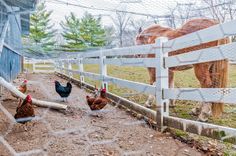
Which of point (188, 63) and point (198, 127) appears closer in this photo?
point (198, 127)

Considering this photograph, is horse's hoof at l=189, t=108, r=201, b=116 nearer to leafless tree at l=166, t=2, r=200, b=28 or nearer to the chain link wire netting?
the chain link wire netting

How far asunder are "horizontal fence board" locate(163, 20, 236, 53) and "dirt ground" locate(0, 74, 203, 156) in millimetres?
741

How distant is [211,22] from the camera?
2.72 metres

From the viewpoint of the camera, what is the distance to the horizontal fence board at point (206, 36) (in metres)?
1.73

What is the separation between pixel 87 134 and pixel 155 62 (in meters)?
0.93

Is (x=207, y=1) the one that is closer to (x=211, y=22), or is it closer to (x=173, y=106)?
(x=211, y=22)

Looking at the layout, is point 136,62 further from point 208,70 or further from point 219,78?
point 219,78

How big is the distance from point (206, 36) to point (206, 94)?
40 cm

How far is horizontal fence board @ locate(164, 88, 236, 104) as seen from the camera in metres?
1.77

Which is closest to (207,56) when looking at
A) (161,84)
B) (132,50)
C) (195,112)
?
(161,84)

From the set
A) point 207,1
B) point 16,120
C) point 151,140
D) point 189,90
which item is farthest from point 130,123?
point 207,1

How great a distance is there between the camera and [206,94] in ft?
6.56

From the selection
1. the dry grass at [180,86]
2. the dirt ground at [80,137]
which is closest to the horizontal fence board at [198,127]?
the dirt ground at [80,137]

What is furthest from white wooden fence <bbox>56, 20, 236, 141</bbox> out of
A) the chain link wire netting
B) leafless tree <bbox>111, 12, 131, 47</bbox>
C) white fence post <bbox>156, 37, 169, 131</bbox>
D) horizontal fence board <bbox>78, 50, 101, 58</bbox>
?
horizontal fence board <bbox>78, 50, 101, 58</bbox>
